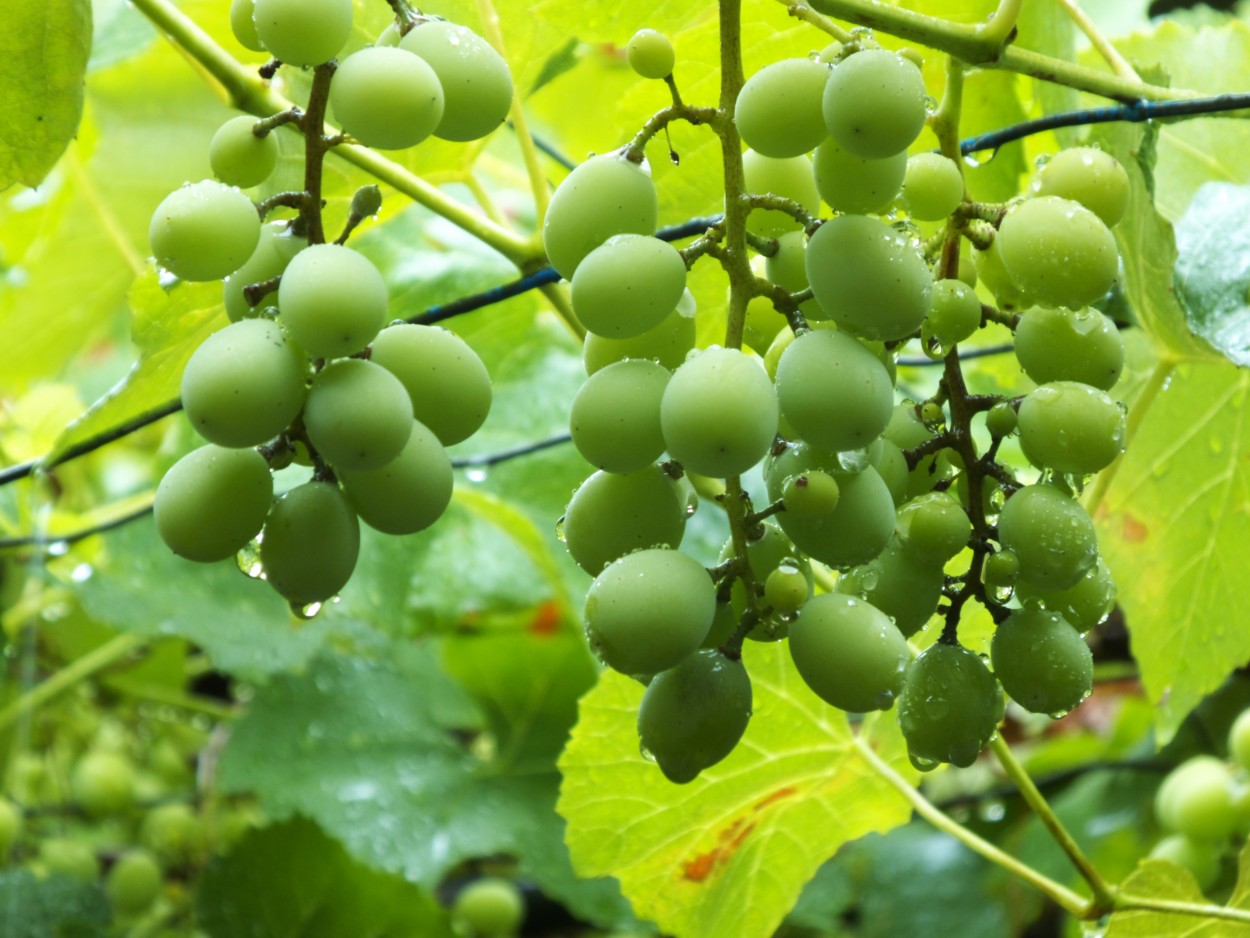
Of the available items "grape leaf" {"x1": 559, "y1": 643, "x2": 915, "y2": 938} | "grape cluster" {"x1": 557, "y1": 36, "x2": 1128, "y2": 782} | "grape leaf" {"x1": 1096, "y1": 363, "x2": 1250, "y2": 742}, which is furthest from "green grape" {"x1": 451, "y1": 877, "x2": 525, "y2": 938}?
"grape cluster" {"x1": 557, "y1": 36, "x2": 1128, "y2": 782}

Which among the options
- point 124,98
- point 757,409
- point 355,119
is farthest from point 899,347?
point 124,98

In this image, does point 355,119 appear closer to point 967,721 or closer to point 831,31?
point 831,31

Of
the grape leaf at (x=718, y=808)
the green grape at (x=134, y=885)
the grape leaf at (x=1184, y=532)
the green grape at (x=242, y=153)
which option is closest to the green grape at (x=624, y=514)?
the green grape at (x=242, y=153)

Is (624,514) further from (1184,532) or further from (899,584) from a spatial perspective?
(1184,532)

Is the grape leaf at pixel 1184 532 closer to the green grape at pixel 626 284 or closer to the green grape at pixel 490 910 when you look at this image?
the green grape at pixel 626 284

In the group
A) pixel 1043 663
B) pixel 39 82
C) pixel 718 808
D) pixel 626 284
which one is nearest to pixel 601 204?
pixel 626 284
